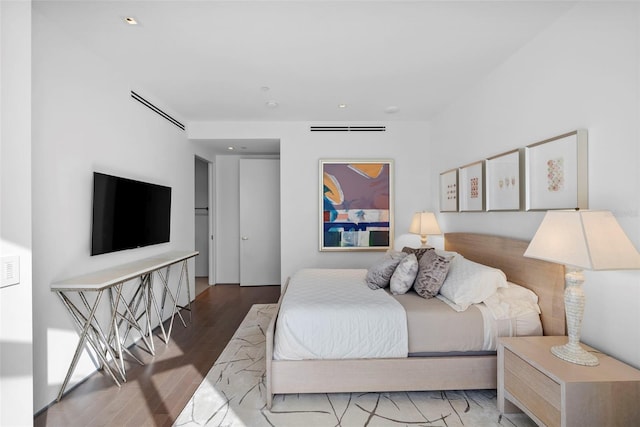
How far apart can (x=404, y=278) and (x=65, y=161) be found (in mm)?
2748

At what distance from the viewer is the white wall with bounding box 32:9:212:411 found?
1897 mm

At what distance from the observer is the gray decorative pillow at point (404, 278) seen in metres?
2.40

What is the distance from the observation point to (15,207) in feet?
4.18

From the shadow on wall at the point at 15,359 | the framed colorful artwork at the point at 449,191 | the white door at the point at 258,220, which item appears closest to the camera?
the shadow on wall at the point at 15,359

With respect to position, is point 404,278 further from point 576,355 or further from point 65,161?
point 65,161

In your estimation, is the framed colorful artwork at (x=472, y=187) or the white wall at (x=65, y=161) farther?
the framed colorful artwork at (x=472, y=187)

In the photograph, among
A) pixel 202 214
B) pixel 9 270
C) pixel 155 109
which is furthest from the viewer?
pixel 202 214

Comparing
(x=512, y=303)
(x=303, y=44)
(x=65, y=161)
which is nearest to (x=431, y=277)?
(x=512, y=303)

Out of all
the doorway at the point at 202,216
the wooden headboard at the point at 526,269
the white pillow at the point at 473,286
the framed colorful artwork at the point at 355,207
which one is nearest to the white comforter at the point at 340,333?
the white pillow at the point at 473,286

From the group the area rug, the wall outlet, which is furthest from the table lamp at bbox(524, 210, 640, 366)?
the wall outlet

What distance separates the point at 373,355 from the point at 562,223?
1.37m

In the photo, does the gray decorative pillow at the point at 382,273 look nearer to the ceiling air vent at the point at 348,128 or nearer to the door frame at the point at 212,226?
the ceiling air vent at the point at 348,128

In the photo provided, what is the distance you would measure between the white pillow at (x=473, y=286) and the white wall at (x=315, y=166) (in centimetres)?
192

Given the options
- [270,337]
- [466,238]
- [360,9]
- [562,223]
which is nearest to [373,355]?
[270,337]
